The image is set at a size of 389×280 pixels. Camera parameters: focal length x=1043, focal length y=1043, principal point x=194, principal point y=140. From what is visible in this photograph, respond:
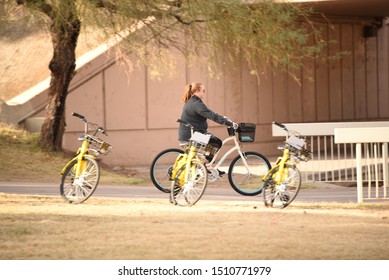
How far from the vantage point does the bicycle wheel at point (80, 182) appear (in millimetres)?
14344

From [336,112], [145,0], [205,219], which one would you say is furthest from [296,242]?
[336,112]

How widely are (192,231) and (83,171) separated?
324 centimetres

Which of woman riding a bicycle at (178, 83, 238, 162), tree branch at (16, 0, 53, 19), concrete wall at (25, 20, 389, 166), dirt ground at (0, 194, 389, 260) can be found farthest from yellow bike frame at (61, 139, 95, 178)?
concrete wall at (25, 20, 389, 166)

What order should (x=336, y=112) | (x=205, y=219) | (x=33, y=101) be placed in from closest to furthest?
(x=205, y=219), (x=33, y=101), (x=336, y=112)

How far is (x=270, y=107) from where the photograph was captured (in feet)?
90.2

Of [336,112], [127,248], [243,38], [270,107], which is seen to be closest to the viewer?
[127,248]

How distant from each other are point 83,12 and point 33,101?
23.9ft

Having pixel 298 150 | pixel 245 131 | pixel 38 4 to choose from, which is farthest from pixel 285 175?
pixel 38 4

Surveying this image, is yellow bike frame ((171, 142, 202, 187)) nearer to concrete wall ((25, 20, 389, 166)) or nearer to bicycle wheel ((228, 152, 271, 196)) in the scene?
Result: bicycle wheel ((228, 152, 271, 196))

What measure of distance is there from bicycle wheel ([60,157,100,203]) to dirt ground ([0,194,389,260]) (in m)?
0.19

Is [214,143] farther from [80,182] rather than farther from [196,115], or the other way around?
[80,182]

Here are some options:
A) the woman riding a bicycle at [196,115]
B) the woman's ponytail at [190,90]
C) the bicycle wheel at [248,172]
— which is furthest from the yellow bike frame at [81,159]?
the bicycle wheel at [248,172]

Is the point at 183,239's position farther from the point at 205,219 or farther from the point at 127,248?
the point at 205,219

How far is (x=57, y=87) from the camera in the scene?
22562 mm
